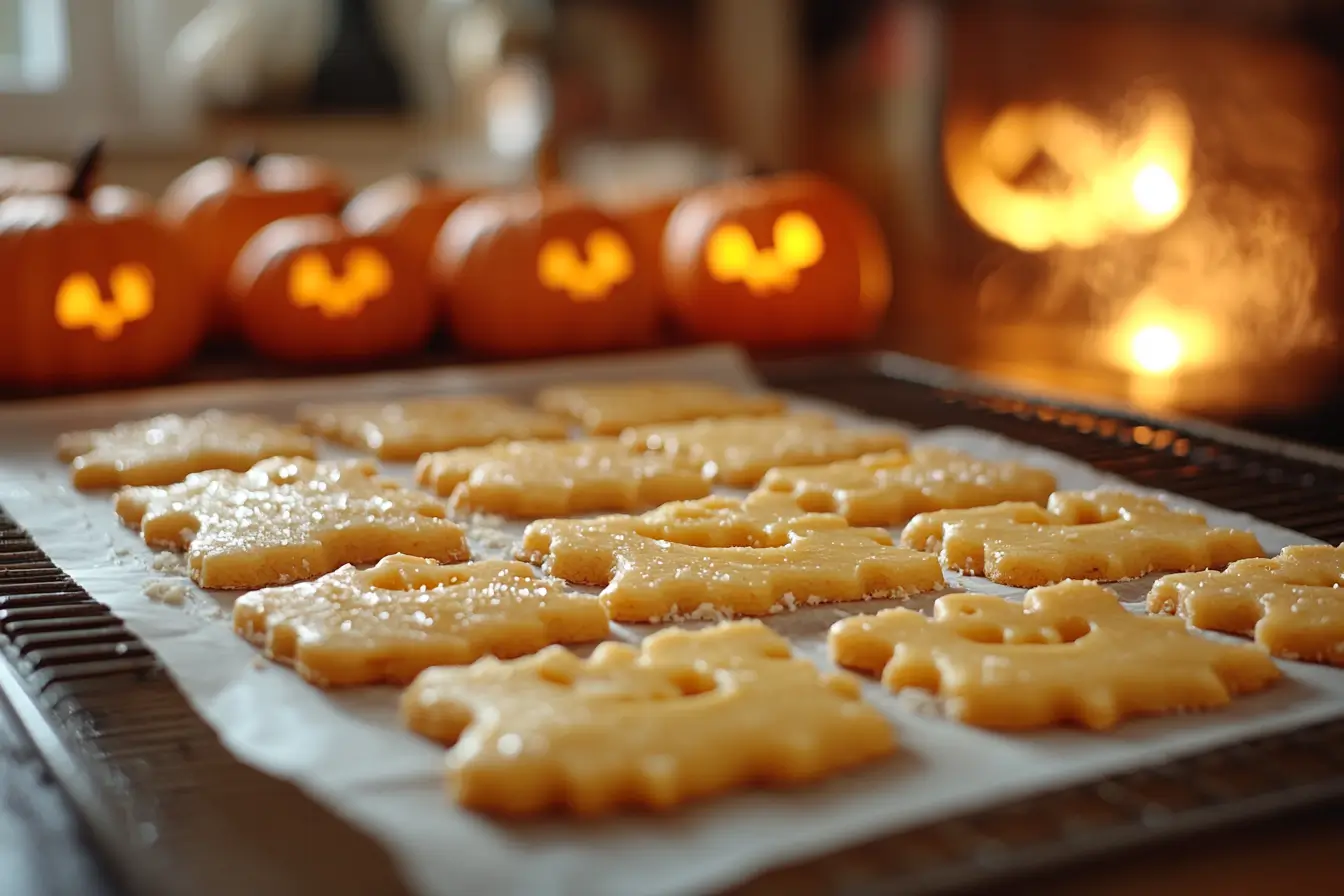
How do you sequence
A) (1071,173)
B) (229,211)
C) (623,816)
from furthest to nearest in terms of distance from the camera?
(1071,173) → (229,211) → (623,816)

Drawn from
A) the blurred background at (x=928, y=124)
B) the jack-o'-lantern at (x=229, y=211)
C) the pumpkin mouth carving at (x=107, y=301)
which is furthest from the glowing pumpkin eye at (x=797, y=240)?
the pumpkin mouth carving at (x=107, y=301)

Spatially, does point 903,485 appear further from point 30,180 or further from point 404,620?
point 30,180

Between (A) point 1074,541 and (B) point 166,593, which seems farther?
(A) point 1074,541

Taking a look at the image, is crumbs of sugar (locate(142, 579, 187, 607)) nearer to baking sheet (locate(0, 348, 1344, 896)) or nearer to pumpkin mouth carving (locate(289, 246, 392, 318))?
baking sheet (locate(0, 348, 1344, 896))

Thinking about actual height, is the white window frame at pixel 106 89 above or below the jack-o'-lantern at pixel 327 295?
above

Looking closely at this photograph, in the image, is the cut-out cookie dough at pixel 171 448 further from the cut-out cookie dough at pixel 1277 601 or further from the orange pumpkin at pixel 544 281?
the cut-out cookie dough at pixel 1277 601

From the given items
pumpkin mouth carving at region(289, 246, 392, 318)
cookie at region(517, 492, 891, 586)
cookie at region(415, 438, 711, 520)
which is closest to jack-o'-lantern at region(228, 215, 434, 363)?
pumpkin mouth carving at region(289, 246, 392, 318)

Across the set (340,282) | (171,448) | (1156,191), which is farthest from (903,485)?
(1156,191)
